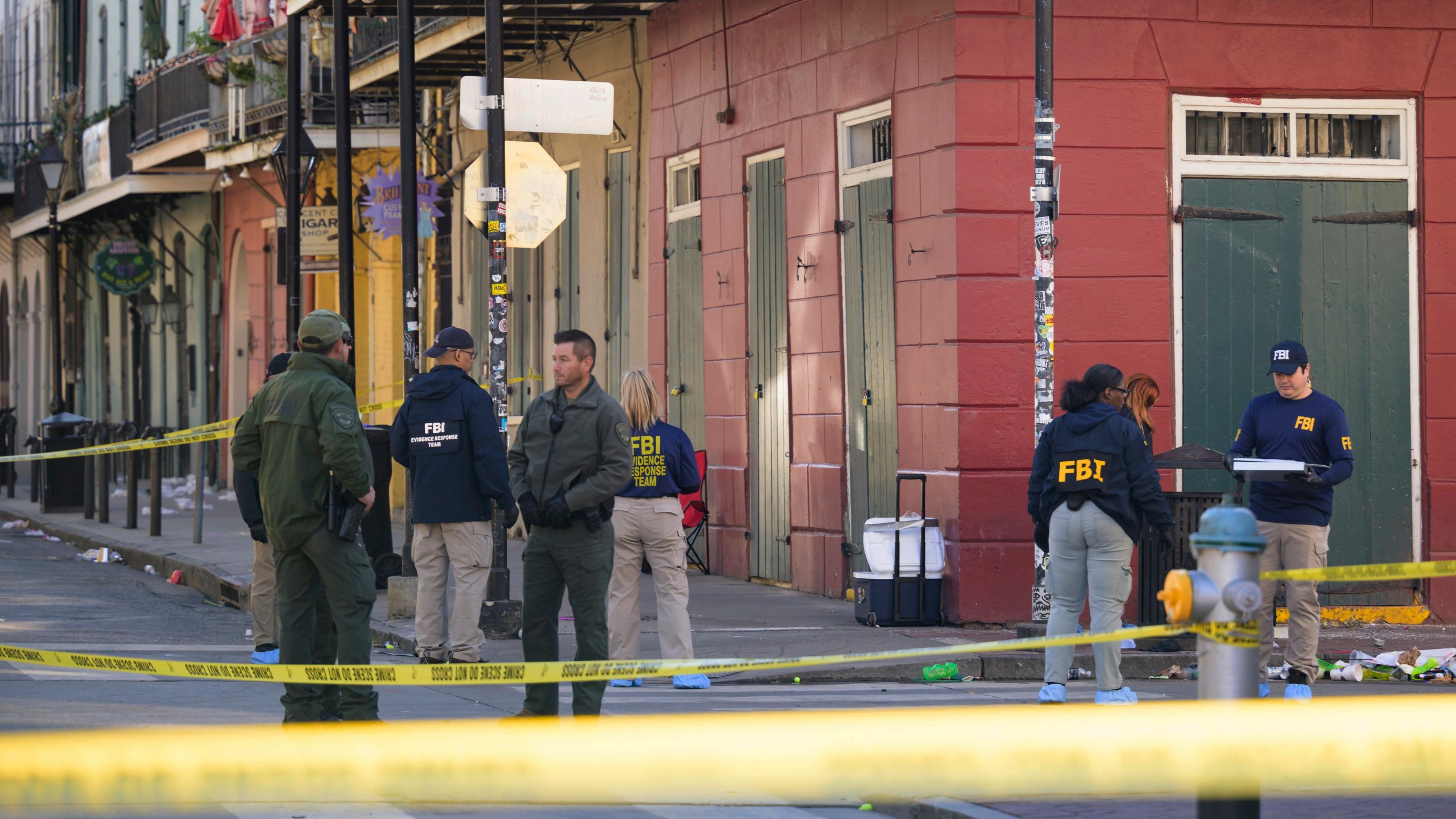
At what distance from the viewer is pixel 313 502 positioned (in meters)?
8.12

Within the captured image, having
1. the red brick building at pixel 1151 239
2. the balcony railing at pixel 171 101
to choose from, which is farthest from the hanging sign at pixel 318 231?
the red brick building at pixel 1151 239

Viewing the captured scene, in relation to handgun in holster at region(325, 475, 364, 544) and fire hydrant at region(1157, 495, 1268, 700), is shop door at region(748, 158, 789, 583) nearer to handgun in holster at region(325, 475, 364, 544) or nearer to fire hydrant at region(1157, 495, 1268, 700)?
handgun in holster at region(325, 475, 364, 544)

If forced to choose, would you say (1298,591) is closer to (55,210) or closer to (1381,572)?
(1381,572)

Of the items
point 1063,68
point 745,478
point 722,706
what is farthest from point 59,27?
point 722,706

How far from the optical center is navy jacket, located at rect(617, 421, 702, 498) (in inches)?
411

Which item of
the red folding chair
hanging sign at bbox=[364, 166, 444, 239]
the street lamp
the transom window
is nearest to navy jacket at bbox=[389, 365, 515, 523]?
the transom window

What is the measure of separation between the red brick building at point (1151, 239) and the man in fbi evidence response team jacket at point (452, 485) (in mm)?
3401

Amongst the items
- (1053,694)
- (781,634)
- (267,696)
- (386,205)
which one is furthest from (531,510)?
(386,205)

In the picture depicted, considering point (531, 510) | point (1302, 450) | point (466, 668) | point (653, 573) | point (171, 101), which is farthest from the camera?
point (171, 101)

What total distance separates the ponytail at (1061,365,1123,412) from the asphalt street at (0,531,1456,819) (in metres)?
1.54

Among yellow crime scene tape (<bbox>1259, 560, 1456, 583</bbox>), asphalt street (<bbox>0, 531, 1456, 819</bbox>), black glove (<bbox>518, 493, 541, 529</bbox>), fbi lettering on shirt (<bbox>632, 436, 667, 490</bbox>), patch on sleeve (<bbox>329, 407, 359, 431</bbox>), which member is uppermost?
patch on sleeve (<bbox>329, 407, 359, 431</bbox>)

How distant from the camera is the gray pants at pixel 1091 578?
30.9 ft

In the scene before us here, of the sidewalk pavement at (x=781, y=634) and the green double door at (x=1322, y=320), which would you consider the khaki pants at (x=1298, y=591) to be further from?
the green double door at (x=1322, y=320)

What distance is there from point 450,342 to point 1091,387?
3.42 m
